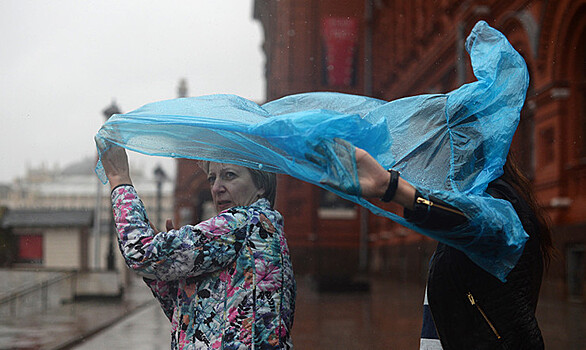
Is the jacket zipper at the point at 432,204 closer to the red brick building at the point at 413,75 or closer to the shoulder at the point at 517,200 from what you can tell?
the shoulder at the point at 517,200

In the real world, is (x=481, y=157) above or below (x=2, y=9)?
below

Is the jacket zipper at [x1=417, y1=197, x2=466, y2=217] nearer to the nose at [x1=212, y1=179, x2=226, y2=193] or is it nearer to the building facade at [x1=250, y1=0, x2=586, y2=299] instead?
the nose at [x1=212, y1=179, x2=226, y2=193]

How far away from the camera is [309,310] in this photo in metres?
5.73

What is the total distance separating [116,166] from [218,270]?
1.50 feet

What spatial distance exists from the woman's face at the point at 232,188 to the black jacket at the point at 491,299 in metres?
0.63

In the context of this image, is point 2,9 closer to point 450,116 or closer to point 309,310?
point 309,310

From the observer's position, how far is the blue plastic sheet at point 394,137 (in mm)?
1718

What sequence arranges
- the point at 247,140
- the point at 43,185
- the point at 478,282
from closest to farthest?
the point at 478,282 → the point at 247,140 → the point at 43,185

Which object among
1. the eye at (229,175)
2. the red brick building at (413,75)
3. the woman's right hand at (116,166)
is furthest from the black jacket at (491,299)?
the red brick building at (413,75)

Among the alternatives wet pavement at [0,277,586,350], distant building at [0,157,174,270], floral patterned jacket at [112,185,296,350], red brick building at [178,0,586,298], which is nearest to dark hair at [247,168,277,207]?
floral patterned jacket at [112,185,296,350]

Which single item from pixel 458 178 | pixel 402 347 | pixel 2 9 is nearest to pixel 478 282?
pixel 458 178

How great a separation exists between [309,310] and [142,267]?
13.3 ft

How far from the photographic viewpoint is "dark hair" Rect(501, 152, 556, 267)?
1.90 meters

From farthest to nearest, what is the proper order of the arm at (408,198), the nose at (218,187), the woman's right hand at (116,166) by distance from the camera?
1. the nose at (218,187)
2. the woman's right hand at (116,166)
3. the arm at (408,198)
